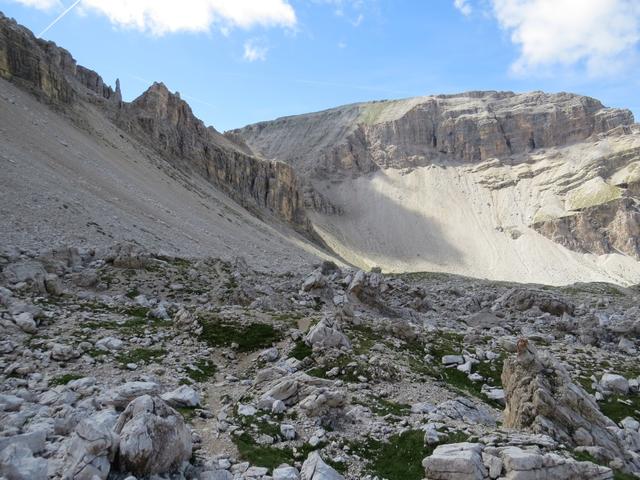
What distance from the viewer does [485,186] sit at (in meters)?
164

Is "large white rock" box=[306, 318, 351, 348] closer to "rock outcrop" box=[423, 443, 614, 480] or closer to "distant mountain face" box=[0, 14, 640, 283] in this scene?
"rock outcrop" box=[423, 443, 614, 480]

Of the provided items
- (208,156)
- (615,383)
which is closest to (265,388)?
(615,383)

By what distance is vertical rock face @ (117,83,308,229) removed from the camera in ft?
315

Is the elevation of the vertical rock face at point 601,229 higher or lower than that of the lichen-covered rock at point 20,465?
higher

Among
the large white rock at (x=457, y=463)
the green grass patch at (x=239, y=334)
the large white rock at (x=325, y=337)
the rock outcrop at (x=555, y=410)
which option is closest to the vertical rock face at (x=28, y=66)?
the green grass patch at (x=239, y=334)

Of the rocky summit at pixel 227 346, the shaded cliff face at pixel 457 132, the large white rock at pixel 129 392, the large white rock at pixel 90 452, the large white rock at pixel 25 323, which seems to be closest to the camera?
the large white rock at pixel 90 452

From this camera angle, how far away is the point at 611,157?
511ft

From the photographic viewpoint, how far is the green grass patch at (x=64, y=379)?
1431 centimetres

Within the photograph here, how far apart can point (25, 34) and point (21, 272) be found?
66.9 m

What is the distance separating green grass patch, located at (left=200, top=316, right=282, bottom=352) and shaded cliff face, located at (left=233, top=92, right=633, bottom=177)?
504 ft

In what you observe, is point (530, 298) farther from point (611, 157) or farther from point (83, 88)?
point (611, 157)

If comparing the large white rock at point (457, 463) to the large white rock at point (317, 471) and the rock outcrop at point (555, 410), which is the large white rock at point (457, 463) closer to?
the large white rock at point (317, 471)

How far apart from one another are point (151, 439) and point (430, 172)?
16977 cm

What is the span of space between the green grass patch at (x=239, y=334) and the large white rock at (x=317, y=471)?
963cm
